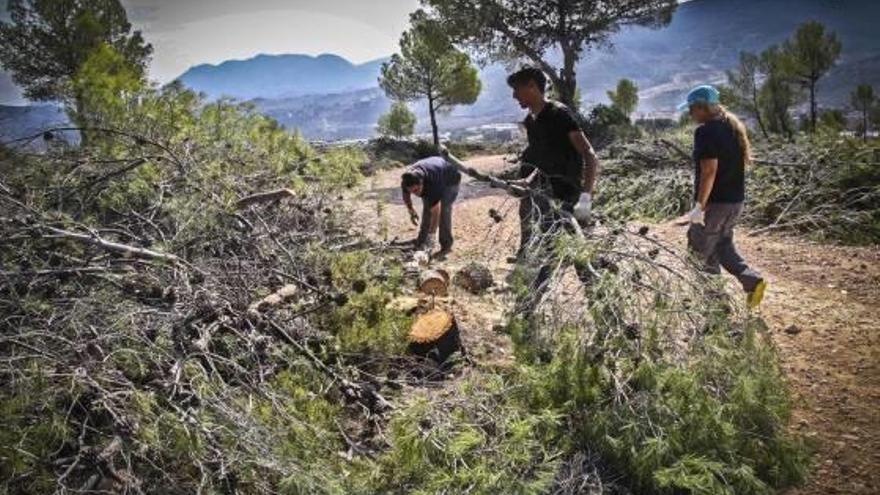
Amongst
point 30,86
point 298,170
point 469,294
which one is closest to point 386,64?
point 30,86

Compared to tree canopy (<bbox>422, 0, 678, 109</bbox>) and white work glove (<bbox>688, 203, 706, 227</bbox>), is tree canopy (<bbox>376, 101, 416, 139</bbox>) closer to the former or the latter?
tree canopy (<bbox>422, 0, 678, 109</bbox>)

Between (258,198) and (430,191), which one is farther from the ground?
(258,198)

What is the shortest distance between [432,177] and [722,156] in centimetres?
312

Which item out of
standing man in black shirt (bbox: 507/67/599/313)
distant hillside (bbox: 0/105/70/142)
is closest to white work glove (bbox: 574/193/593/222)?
standing man in black shirt (bbox: 507/67/599/313)

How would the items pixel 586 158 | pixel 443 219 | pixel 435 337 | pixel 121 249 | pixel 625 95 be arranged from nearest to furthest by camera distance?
pixel 121 249 < pixel 586 158 < pixel 435 337 < pixel 443 219 < pixel 625 95

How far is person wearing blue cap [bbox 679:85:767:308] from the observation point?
Answer: 3920mm

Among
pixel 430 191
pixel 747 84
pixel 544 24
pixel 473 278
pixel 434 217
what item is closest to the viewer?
pixel 473 278

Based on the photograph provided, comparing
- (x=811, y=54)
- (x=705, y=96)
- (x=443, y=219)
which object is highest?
(x=811, y=54)

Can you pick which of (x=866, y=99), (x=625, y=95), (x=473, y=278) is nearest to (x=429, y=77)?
(x=625, y=95)

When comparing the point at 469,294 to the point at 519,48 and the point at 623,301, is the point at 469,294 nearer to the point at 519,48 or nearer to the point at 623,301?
the point at 623,301

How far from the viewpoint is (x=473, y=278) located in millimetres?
5363

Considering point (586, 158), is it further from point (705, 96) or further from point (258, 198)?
point (258, 198)

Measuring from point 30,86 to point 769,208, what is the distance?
24730 mm

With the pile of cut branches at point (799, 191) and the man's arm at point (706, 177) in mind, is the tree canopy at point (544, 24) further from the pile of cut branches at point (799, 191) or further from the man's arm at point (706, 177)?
the man's arm at point (706, 177)
